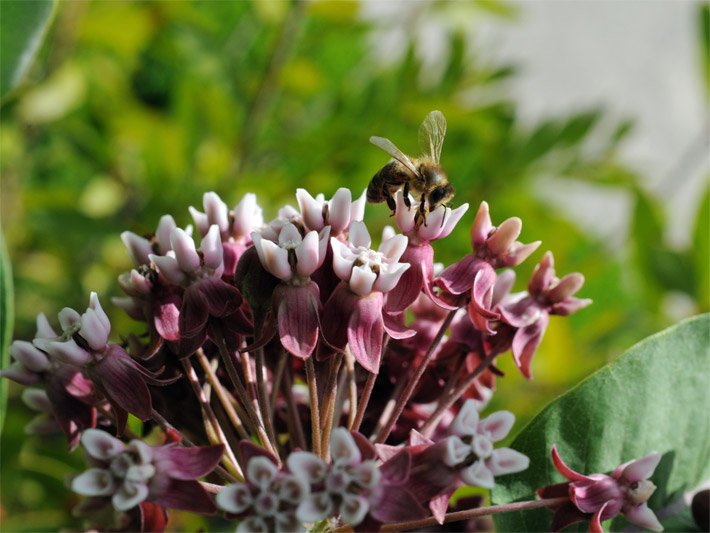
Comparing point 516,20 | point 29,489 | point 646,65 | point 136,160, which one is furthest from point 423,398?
point 646,65

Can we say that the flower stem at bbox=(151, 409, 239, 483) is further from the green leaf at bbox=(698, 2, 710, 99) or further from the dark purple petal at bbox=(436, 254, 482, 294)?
the green leaf at bbox=(698, 2, 710, 99)

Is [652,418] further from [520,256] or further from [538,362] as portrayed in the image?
[538,362]

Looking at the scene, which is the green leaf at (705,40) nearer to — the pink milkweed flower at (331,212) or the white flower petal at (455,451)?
the pink milkweed flower at (331,212)

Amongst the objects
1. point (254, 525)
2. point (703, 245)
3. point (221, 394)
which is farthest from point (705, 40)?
point (254, 525)

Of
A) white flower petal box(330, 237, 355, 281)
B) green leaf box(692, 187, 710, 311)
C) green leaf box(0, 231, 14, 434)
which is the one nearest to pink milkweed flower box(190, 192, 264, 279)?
white flower petal box(330, 237, 355, 281)

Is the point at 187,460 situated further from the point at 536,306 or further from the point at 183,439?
the point at 536,306

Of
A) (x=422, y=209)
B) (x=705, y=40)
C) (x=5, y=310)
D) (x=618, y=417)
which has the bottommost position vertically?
(x=5, y=310)
